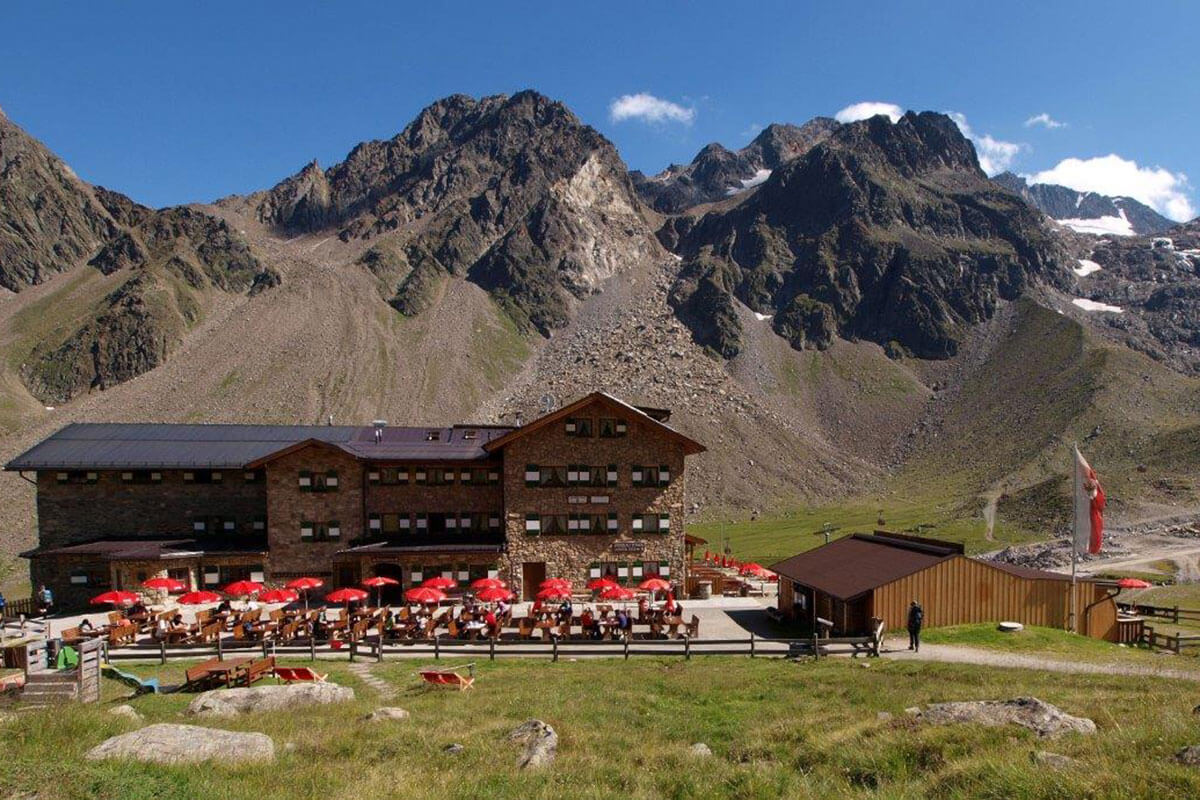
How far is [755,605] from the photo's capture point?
1615 inches

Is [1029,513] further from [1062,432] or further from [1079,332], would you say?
[1079,332]

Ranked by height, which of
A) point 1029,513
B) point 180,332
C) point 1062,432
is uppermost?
point 180,332

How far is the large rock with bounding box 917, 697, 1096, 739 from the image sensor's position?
39.5 feet

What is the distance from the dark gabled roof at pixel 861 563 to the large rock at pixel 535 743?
62.4 feet

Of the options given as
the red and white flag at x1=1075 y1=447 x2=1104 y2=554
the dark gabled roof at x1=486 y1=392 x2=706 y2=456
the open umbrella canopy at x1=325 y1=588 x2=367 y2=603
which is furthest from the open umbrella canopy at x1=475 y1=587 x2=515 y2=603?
the red and white flag at x1=1075 y1=447 x2=1104 y2=554

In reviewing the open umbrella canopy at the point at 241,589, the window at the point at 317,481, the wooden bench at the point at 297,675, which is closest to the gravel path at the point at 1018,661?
the wooden bench at the point at 297,675

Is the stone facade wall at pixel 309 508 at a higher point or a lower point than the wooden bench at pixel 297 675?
higher

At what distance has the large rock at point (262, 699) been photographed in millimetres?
17969

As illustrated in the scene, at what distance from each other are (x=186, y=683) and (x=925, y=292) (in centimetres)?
20529

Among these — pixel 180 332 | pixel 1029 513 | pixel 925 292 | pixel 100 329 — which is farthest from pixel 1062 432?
pixel 100 329

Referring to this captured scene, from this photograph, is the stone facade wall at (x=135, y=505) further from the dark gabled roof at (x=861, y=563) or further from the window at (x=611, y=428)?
the dark gabled roof at (x=861, y=563)

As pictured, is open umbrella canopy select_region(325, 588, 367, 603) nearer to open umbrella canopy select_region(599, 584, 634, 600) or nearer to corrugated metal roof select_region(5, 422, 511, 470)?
open umbrella canopy select_region(599, 584, 634, 600)

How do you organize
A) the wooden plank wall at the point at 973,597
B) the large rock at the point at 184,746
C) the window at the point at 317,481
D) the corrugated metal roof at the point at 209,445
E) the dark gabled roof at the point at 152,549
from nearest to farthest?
the large rock at the point at 184,746, the wooden plank wall at the point at 973,597, the dark gabled roof at the point at 152,549, the window at the point at 317,481, the corrugated metal roof at the point at 209,445

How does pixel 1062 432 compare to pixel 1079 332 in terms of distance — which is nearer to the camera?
pixel 1062 432
